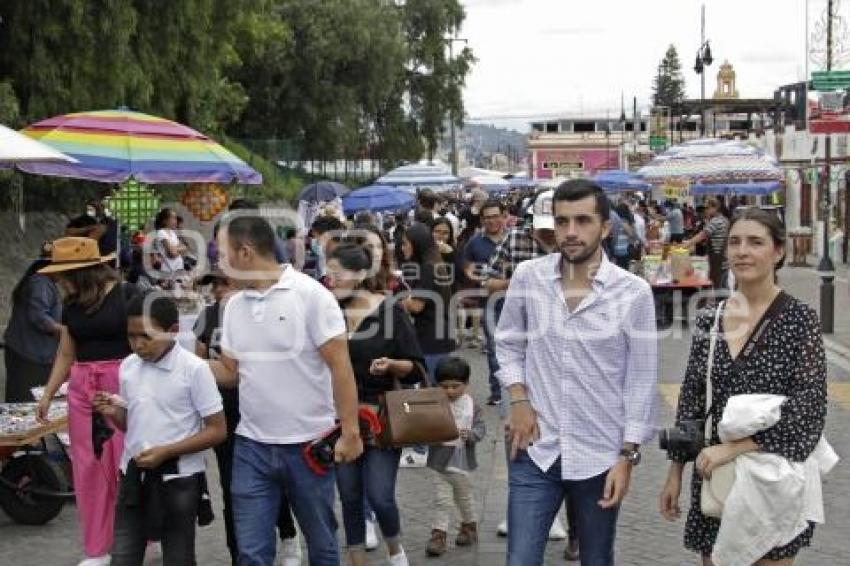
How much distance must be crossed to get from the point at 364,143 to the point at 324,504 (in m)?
40.3

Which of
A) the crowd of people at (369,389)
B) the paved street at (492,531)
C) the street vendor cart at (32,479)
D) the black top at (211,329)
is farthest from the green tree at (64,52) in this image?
the black top at (211,329)

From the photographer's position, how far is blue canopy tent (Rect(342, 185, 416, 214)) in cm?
2414

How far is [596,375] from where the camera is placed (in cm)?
424

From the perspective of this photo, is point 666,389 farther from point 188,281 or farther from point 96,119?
point 96,119

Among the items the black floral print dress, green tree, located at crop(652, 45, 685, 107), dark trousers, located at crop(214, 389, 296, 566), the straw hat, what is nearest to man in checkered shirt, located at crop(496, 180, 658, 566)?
the black floral print dress

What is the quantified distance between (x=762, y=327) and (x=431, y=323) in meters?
4.02

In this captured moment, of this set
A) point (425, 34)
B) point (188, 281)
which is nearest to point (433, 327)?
point (188, 281)

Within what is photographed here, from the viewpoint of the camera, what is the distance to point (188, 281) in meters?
12.6

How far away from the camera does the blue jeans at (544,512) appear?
427 cm

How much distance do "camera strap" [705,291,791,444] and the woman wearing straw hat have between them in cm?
317

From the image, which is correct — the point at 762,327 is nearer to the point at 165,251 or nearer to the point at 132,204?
the point at 165,251

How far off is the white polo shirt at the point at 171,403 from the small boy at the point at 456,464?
1616 millimetres

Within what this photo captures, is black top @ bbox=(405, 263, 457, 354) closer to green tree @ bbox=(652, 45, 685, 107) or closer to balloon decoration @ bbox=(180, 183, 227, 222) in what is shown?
balloon decoration @ bbox=(180, 183, 227, 222)

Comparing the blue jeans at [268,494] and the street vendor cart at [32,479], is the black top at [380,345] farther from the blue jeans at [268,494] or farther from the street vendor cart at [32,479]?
the street vendor cart at [32,479]
